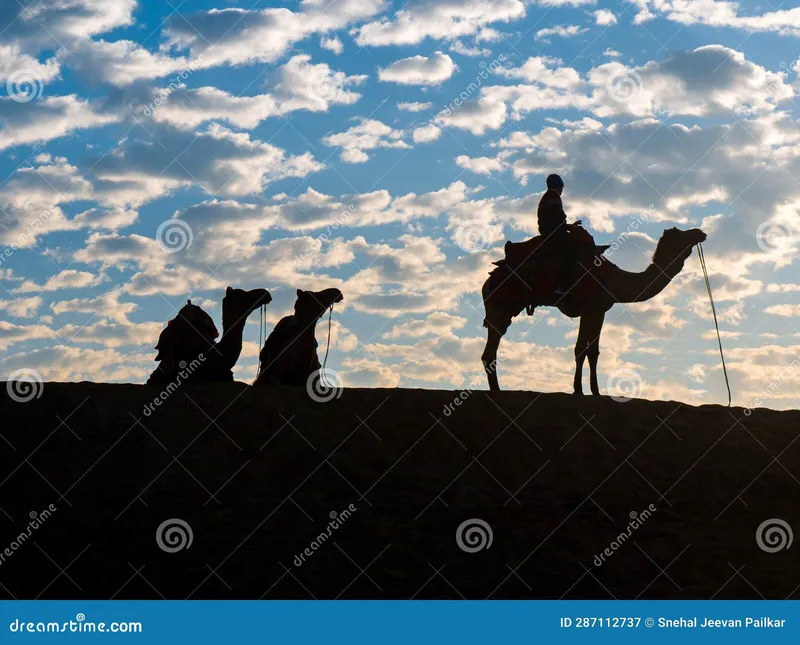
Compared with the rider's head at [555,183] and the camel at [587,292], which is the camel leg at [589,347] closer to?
the camel at [587,292]

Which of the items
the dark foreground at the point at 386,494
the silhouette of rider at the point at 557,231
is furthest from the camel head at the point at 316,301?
the silhouette of rider at the point at 557,231

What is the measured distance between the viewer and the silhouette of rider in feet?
64.7

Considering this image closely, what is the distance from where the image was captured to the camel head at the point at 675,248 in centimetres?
1998

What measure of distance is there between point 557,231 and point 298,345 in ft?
15.9

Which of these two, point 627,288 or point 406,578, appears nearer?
point 406,578

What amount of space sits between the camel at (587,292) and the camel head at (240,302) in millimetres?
3936

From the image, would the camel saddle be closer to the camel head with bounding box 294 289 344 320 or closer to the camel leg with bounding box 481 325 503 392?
the camel leg with bounding box 481 325 503 392

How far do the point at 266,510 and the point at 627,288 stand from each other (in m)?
8.33

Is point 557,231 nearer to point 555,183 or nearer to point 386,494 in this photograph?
point 555,183

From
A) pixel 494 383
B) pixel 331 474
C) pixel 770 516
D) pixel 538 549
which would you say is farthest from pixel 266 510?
pixel 770 516

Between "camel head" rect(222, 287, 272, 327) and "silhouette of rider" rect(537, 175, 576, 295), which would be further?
"silhouette of rider" rect(537, 175, 576, 295)

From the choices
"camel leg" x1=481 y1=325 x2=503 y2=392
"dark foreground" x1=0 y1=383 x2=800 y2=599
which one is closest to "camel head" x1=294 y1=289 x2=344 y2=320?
"dark foreground" x1=0 y1=383 x2=800 y2=599

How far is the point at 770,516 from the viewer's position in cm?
1619

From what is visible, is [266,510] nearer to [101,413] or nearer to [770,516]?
[101,413]
